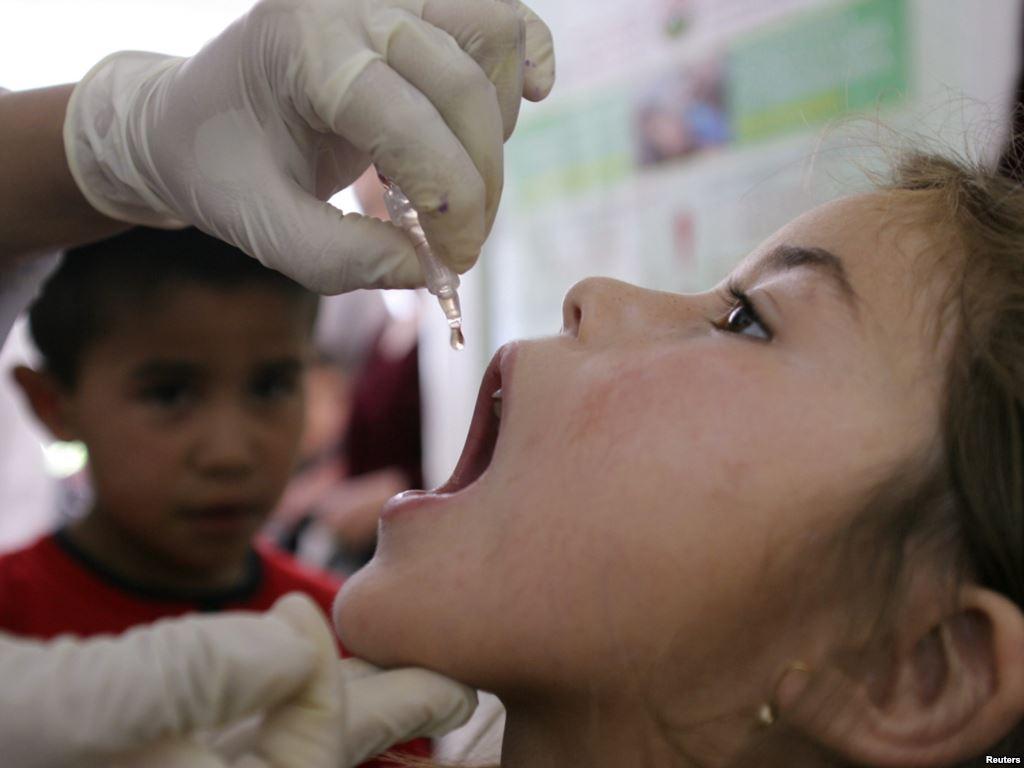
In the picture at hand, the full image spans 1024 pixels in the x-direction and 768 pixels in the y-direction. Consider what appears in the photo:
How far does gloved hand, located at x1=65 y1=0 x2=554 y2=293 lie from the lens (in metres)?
0.80

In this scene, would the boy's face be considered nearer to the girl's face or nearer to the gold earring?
the girl's face

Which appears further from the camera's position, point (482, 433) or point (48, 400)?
point (48, 400)

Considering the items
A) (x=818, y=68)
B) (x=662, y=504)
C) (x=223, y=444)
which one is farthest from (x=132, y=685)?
(x=818, y=68)

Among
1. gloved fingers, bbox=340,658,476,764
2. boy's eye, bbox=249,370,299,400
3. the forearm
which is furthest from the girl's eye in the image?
boy's eye, bbox=249,370,299,400

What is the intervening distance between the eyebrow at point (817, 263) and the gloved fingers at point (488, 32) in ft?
0.94

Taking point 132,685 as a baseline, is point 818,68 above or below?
above

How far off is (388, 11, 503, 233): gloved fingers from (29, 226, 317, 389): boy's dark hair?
702 millimetres

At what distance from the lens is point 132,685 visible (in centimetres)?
51

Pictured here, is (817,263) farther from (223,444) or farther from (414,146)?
(223,444)

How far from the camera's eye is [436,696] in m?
0.76

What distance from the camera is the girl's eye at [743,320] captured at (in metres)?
0.86

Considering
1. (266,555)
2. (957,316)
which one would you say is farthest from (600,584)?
(266,555)

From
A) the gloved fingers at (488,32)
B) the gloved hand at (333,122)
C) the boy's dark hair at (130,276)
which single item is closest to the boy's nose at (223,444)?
the boy's dark hair at (130,276)

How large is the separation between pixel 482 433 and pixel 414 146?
32 cm
